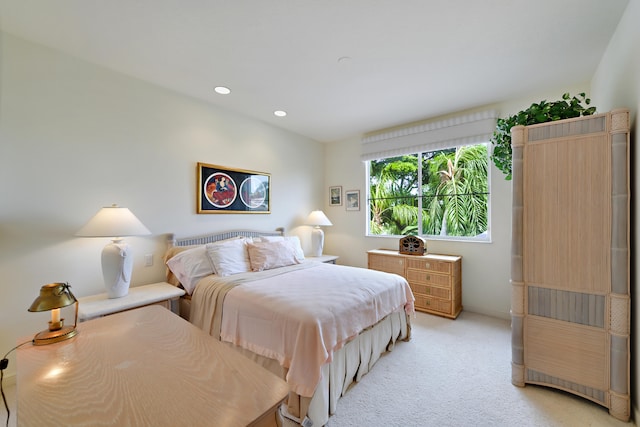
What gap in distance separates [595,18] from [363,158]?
114 inches

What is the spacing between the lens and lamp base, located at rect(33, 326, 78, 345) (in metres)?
1.19

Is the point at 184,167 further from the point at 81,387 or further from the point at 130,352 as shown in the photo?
the point at 81,387

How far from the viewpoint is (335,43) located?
2129mm

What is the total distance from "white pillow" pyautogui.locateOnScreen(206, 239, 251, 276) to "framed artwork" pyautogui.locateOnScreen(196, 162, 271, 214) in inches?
24.6

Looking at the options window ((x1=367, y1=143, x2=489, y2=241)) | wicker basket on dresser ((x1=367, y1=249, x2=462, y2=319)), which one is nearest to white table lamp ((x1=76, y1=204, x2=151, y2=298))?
wicker basket on dresser ((x1=367, y1=249, x2=462, y2=319))

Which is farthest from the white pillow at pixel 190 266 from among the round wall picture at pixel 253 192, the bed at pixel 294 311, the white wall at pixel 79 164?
the round wall picture at pixel 253 192

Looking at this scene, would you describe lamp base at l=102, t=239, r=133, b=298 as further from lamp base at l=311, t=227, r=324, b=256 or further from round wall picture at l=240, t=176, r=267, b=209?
lamp base at l=311, t=227, r=324, b=256

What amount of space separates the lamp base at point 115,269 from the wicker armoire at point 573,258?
3180mm

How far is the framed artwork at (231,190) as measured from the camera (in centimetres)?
323

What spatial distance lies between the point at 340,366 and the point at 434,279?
2005 mm

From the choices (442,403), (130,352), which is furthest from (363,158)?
(130,352)

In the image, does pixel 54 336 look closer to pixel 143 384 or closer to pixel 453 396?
pixel 143 384

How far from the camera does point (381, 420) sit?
5.63ft

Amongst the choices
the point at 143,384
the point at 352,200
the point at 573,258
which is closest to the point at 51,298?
the point at 143,384
